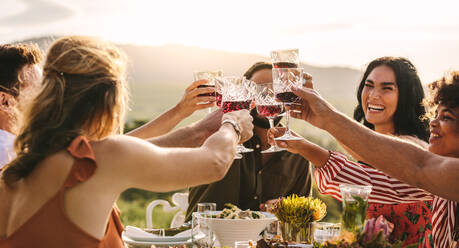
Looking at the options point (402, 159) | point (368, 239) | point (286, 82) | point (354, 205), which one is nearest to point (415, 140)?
point (402, 159)

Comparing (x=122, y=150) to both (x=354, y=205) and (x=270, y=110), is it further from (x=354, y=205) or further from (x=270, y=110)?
(x=270, y=110)

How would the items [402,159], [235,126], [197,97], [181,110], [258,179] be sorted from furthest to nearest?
[258,179] → [181,110] → [197,97] → [402,159] → [235,126]

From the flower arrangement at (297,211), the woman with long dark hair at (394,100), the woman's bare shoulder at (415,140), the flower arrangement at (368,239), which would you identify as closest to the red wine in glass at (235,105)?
the flower arrangement at (297,211)

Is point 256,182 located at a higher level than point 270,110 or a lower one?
lower

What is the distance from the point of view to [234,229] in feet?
9.02

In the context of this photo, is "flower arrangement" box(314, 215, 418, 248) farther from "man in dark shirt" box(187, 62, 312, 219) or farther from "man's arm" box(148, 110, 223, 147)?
"man in dark shirt" box(187, 62, 312, 219)

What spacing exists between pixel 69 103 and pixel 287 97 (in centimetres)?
128

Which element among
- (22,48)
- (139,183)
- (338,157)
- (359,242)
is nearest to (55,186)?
(139,183)

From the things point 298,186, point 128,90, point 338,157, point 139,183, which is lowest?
point 298,186

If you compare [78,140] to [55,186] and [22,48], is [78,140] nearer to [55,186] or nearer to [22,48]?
[55,186]

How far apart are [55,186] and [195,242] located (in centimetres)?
95

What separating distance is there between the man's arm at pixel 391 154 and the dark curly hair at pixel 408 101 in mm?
1596

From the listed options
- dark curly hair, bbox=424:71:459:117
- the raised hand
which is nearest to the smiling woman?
dark curly hair, bbox=424:71:459:117

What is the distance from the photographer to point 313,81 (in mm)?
3080
